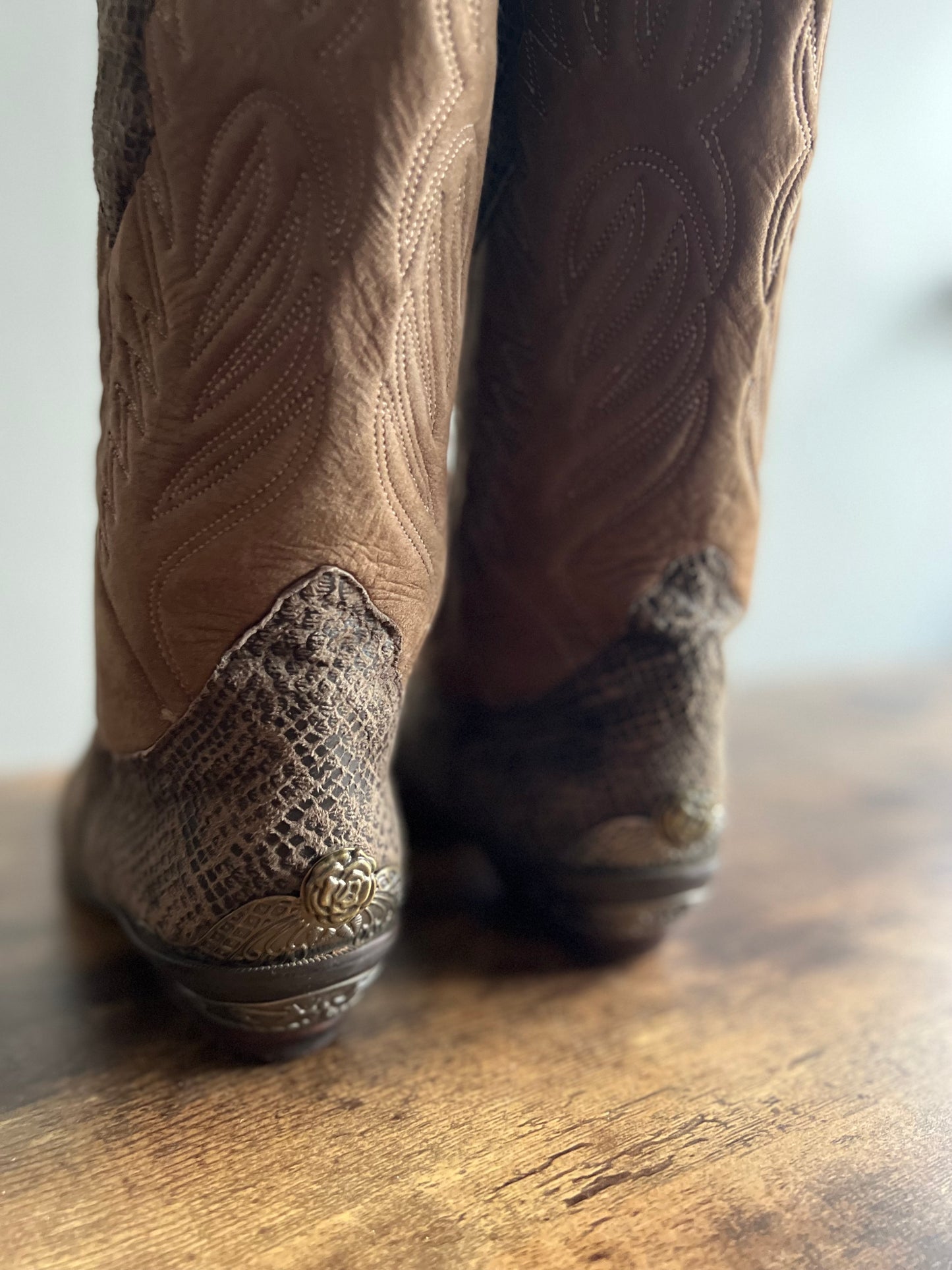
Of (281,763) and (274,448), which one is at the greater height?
(274,448)

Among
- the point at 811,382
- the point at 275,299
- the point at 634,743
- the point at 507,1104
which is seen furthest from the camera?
the point at 811,382

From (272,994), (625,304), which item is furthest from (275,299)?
(272,994)

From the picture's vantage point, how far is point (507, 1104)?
26.0 inches

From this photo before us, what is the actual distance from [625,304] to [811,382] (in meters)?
1.13

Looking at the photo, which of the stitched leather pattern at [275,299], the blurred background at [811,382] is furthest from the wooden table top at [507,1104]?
the blurred background at [811,382]

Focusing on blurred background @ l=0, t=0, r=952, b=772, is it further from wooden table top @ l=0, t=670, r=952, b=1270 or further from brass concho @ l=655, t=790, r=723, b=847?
brass concho @ l=655, t=790, r=723, b=847

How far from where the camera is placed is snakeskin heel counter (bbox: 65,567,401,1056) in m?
0.61

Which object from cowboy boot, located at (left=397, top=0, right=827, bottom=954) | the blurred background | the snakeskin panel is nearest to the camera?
cowboy boot, located at (left=397, top=0, right=827, bottom=954)

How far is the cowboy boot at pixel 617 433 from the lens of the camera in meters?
0.64

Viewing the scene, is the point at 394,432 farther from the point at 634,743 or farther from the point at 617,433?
the point at 634,743

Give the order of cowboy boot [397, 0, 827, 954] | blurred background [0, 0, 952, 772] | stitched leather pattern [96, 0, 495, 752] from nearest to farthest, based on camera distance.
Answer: stitched leather pattern [96, 0, 495, 752] < cowboy boot [397, 0, 827, 954] < blurred background [0, 0, 952, 772]

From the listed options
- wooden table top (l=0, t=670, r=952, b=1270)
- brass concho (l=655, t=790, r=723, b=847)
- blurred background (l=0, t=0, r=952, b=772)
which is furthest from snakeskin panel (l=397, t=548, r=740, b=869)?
blurred background (l=0, t=0, r=952, b=772)

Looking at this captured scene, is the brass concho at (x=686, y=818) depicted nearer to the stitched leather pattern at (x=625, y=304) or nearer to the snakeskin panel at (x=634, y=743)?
the snakeskin panel at (x=634, y=743)

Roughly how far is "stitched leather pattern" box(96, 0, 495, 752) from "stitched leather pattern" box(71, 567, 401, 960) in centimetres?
2
